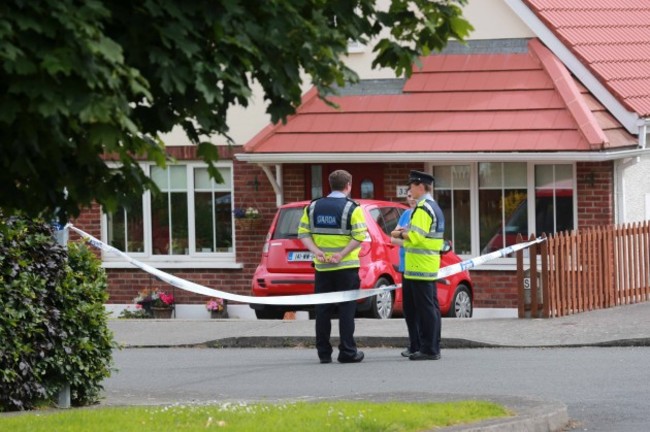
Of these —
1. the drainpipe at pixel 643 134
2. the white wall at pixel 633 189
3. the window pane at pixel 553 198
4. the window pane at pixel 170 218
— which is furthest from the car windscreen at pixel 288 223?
the drainpipe at pixel 643 134

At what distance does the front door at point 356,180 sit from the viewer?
75.0 feet

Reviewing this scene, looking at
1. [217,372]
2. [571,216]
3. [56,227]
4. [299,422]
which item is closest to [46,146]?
[299,422]

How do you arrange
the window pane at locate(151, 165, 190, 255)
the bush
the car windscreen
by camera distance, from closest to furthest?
the bush
the car windscreen
the window pane at locate(151, 165, 190, 255)

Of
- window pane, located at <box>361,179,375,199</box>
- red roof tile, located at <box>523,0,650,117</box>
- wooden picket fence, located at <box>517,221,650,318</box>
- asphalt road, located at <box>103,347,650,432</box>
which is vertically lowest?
asphalt road, located at <box>103,347,650,432</box>

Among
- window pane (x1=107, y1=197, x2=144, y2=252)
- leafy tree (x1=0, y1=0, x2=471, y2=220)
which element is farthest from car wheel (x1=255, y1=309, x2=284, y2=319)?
leafy tree (x1=0, y1=0, x2=471, y2=220)

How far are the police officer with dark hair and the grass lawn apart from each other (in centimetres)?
391

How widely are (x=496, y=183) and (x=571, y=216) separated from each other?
1239 millimetres

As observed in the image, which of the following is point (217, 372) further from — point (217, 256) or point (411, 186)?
point (217, 256)

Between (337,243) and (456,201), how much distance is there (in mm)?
8563

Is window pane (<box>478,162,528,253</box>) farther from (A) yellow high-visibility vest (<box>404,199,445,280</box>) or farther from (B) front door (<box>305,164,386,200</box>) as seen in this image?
(A) yellow high-visibility vest (<box>404,199,445,280</box>)

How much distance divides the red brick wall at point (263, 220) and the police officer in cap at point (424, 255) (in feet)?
24.5

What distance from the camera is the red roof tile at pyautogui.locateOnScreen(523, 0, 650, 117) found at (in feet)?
69.8

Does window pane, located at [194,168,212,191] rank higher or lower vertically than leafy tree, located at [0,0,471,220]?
higher

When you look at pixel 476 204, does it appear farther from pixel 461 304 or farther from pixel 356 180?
pixel 461 304
